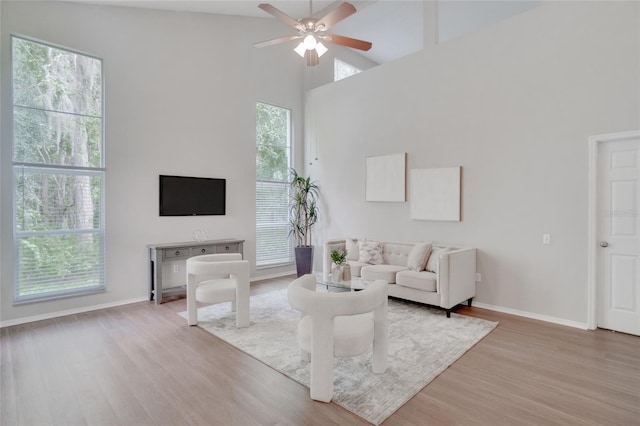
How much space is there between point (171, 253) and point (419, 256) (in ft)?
12.1

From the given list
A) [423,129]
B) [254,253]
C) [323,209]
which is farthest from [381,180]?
[254,253]

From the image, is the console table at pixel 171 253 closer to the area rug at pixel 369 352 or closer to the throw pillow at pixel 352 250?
the area rug at pixel 369 352

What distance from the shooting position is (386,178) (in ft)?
18.9

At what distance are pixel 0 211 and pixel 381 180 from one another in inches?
205

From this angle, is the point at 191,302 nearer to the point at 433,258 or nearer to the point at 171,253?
the point at 171,253

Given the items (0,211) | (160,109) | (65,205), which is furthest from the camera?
(160,109)

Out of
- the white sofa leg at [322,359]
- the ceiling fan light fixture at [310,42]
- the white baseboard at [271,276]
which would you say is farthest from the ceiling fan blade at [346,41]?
the white baseboard at [271,276]

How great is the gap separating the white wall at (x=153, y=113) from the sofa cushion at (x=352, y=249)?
6.29 ft

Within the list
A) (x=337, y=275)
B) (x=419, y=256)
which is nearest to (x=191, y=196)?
(x=337, y=275)

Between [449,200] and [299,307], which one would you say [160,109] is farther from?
[449,200]

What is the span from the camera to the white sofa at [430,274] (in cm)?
415

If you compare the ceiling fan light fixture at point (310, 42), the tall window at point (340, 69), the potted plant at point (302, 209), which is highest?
the tall window at point (340, 69)

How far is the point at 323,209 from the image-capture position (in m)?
6.92

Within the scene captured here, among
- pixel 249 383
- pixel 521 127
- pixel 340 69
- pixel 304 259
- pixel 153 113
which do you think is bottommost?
pixel 249 383
